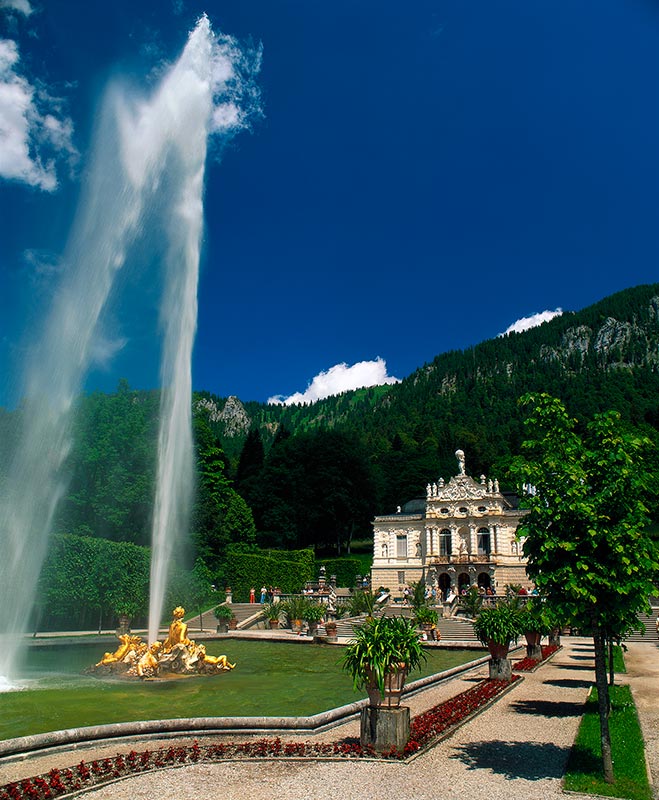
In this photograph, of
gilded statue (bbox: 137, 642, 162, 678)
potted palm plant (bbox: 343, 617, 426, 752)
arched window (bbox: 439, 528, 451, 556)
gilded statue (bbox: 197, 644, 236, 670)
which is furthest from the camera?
arched window (bbox: 439, 528, 451, 556)

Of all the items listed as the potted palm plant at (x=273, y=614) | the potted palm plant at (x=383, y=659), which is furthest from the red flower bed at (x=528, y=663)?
the potted palm plant at (x=273, y=614)

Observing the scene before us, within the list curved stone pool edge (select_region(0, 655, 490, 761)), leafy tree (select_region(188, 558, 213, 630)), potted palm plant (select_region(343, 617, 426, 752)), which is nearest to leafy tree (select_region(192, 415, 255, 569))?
leafy tree (select_region(188, 558, 213, 630))

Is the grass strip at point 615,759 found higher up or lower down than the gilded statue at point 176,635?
lower down

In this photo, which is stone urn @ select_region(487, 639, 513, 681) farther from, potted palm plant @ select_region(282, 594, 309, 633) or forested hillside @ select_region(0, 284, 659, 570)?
potted palm plant @ select_region(282, 594, 309, 633)

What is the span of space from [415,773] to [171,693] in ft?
30.4

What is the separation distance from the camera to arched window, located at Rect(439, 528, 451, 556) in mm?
64075

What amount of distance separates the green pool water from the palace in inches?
1487

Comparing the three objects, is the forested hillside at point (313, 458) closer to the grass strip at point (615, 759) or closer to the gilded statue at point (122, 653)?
the grass strip at point (615, 759)

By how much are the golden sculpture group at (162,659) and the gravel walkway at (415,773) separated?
822 cm

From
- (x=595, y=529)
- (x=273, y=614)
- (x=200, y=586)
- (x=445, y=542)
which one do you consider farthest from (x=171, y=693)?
(x=445, y=542)

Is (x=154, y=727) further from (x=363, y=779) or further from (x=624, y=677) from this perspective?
(x=624, y=677)

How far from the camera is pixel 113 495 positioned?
42.8 m

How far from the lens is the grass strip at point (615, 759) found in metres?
8.59

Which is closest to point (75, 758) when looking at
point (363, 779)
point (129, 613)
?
point (363, 779)
